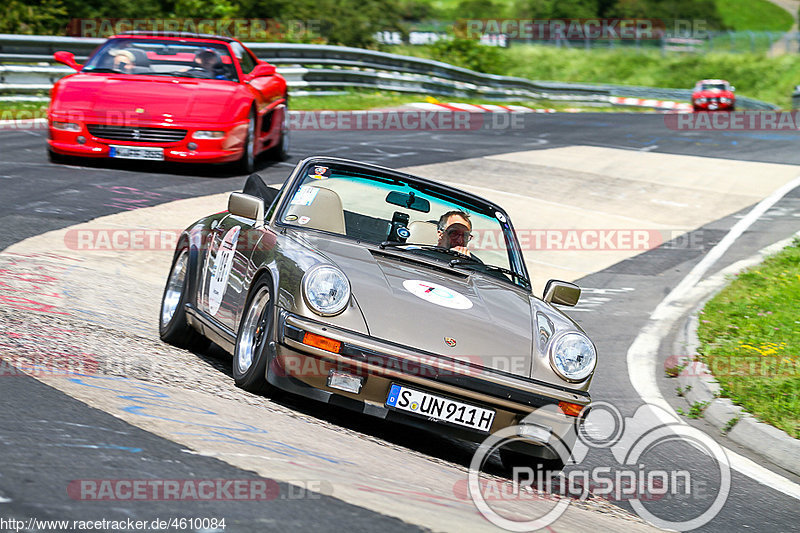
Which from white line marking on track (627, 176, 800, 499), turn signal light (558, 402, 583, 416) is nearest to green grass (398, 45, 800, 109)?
white line marking on track (627, 176, 800, 499)

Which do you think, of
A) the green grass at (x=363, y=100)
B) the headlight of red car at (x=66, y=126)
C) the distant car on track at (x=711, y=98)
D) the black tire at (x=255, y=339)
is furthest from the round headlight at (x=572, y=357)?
the distant car on track at (x=711, y=98)

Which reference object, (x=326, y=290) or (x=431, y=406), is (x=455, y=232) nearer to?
(x=326, y=290)

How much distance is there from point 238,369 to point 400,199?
157 cm

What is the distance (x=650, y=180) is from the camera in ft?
56.3

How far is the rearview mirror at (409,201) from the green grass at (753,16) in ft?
348

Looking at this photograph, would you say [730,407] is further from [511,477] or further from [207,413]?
[207,413]

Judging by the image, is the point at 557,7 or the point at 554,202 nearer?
the point at 554,202

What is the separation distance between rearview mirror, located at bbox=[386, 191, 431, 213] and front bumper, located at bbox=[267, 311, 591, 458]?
64.4 inches

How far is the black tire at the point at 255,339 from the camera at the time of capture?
205 inches

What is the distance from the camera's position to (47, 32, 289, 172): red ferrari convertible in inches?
472

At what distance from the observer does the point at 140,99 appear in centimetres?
1195

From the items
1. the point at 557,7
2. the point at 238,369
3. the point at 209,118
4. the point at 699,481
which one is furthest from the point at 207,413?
the point at 557,7

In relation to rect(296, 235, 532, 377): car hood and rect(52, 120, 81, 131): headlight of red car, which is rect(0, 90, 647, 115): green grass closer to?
rect(52, 120, 81, 131): headlight of red car

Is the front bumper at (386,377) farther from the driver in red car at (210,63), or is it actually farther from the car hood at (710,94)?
the car hood at (710,94)
